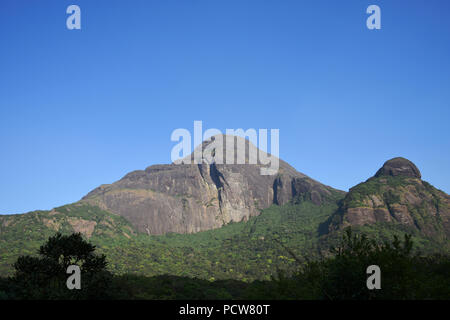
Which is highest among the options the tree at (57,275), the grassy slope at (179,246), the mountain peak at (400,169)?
the mountain peak at (400,169)

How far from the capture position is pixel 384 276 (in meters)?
30.7

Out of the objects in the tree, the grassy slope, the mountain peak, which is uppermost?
the mountain peak

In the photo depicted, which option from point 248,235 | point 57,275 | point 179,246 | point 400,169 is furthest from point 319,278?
point 400,169

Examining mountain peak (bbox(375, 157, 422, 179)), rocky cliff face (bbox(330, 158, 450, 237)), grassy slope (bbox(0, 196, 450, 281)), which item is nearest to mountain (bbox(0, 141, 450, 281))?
rocky cliff face (bbox(330, 158, 450, 237))

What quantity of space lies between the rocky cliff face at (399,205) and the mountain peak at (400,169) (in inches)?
40.6

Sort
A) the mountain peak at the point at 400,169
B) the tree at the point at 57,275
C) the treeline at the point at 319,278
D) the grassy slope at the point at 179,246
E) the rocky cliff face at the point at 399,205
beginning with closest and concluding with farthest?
the treeline at the point at 319,278 < the tree at the point at 57,275 < the grassy slope at the point at 179,246 < the rocky cliff face at the point at 399,205 < the mountain peak at the point at 400,169

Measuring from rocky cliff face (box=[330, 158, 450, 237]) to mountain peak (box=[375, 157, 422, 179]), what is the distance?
103 cm

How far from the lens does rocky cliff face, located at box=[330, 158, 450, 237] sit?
154625 mm

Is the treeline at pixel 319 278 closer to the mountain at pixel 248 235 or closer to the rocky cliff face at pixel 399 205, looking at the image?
the mountain at pixel 248 235

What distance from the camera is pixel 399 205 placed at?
159 m

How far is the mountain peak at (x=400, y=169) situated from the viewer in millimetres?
187750

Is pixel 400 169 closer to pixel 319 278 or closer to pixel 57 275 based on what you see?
pixel 319 278

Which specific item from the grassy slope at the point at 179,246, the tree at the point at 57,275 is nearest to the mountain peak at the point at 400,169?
the grassy slope at the point at 179,246

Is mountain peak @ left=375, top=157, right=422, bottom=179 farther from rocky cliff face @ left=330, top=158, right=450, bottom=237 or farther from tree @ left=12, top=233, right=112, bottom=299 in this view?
tree @ left=12, top=233, right=112, bottom=299
